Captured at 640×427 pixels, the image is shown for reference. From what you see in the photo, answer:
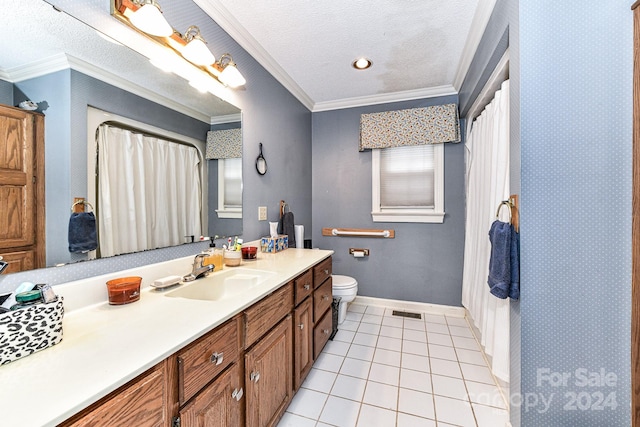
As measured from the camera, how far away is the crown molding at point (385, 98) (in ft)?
8.73

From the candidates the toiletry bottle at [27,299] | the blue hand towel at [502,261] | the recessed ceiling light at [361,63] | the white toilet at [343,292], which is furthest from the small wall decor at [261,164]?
the blue hand towel at [502,261]

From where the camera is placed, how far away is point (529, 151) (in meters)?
1.16

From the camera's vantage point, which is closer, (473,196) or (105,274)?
(105,274)

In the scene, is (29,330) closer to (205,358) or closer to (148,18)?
(205,358)

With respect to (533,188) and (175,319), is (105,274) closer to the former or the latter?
(175,319)

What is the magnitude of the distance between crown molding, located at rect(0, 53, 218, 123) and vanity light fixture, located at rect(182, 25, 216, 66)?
0.25 m

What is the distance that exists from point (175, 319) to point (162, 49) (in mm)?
1304

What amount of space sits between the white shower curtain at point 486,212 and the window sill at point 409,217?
1.14 feet

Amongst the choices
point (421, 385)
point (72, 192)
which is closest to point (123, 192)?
point (72, 192)

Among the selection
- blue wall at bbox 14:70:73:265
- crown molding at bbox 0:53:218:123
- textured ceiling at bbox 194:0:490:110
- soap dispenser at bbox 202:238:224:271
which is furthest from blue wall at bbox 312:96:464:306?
blue wall at bbox 14:70:73:265

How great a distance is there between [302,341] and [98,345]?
1089 millimetres

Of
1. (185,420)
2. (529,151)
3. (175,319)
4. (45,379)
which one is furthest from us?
(529,151)

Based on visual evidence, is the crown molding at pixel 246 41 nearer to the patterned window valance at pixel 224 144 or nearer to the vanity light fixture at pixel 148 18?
the vanity light fixture at pixel 148 18

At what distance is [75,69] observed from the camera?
3.21ft
